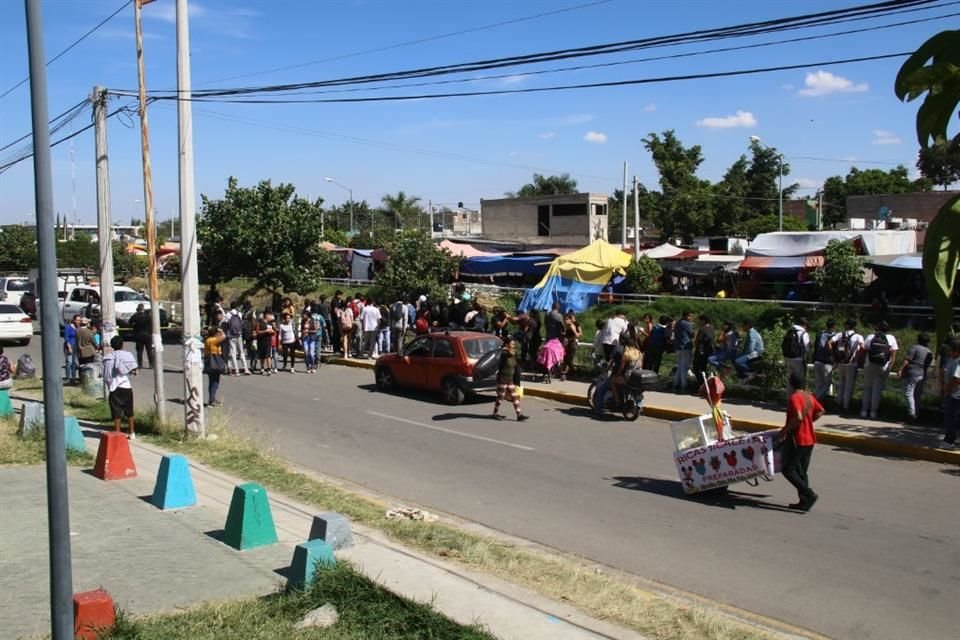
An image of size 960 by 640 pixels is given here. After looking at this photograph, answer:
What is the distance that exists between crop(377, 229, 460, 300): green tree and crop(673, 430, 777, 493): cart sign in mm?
18733

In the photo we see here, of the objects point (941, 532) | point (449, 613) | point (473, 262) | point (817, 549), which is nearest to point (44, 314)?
point (449, 613)

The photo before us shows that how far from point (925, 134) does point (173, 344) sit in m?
30.0

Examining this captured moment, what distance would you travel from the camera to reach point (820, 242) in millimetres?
26672

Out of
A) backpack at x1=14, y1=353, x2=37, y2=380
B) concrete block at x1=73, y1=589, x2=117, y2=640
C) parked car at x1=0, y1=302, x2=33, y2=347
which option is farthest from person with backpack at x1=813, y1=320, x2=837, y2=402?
parked car at x1=0, y1=302, x2=33, y2=347

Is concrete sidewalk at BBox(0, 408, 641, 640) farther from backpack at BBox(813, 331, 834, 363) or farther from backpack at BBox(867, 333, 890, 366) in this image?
backpack at BBox(813, 331, 834, 363)

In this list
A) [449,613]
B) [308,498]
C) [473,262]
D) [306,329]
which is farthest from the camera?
[473,262]

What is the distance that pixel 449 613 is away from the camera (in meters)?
6.57

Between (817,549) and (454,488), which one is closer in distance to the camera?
(817,549)

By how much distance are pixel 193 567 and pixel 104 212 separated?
12932 millimetres

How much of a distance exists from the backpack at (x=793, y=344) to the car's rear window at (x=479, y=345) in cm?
564

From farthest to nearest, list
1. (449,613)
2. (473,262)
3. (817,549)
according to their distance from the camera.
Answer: (473,262) < (817,549) < (449,613)

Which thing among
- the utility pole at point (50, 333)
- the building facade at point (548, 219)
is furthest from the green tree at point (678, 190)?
the utility pole at point (50, 333)

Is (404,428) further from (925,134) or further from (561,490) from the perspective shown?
(925,134)

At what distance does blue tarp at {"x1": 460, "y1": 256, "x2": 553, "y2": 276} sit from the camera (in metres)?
36.8
